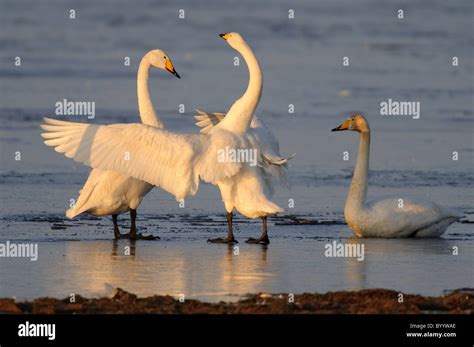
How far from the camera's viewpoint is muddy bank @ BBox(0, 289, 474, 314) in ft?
32.2

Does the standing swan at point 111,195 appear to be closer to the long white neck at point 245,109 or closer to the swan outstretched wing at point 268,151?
the swan outstretched wing at point 268,151

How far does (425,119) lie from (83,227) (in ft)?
35.0

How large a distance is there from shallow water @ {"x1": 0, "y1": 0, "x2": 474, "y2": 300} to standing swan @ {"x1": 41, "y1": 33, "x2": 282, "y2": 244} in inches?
24.9

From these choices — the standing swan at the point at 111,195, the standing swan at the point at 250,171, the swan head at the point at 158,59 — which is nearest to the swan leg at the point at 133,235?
the standing swan at the point at 111,195

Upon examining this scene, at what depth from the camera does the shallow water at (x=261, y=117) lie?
39.6 ft

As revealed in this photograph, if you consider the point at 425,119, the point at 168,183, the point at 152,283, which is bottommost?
the point at 152,283

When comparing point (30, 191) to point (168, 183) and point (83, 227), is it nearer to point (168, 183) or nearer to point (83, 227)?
point (83, 227)

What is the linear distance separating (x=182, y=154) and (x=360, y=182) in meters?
2.49

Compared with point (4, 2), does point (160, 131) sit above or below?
below

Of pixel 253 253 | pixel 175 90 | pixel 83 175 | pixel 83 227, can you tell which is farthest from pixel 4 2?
pixel 253 253

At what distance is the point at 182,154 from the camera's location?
45.3 feet

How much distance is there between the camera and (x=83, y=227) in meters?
15.6

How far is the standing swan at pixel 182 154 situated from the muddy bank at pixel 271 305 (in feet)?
11.1

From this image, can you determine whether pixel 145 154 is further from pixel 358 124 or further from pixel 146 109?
pixel 358 124
